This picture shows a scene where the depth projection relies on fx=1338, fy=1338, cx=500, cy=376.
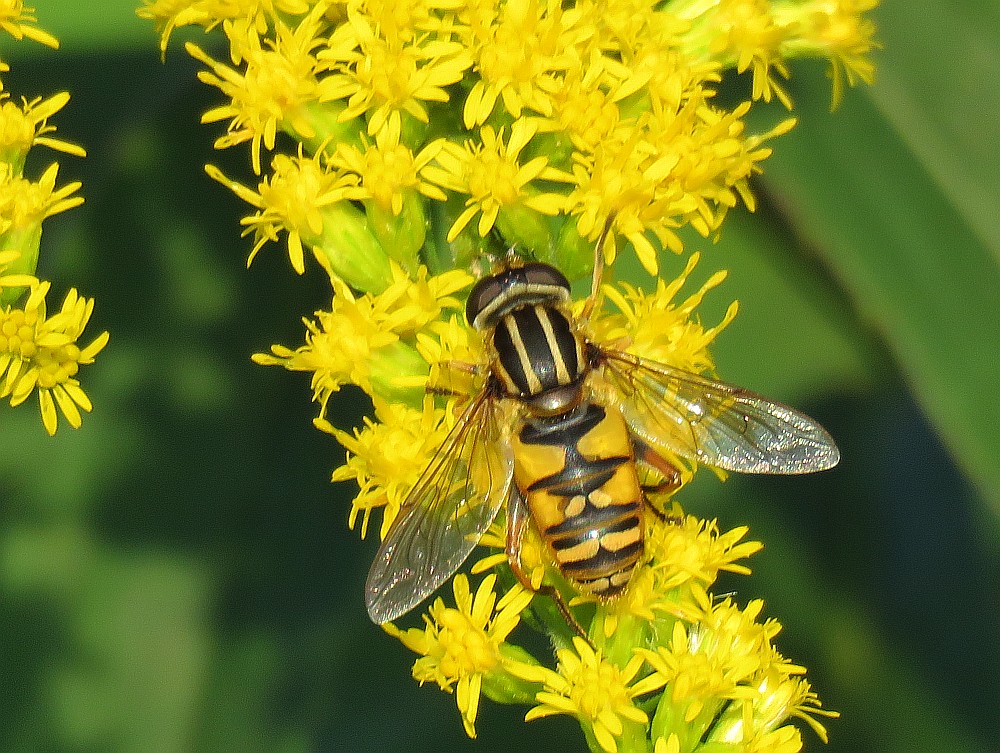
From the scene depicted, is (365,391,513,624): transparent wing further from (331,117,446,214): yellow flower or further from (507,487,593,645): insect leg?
(331,117,446,214): yellow flower

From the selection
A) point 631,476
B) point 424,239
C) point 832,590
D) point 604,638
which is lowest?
point 832,590

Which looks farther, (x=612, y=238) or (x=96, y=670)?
(x=96, y=670)

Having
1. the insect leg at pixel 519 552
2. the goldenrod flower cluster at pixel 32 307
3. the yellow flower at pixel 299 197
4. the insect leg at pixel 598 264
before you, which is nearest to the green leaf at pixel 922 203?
the insect leg at pixel 598 264

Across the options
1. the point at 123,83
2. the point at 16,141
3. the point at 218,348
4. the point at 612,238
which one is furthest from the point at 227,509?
the point at 612,238

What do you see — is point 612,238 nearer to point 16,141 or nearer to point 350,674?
point 16,141

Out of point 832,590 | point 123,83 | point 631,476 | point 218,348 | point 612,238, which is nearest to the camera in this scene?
point 631,476

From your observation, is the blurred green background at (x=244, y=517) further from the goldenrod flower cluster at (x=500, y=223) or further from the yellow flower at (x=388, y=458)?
the yellow flower at (x=388, y=458)

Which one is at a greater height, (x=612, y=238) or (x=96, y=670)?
(x=612, y=238)

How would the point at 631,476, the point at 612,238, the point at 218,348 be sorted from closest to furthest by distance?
the point at 631,476 → the point at 612,238 → the point at 218,348
